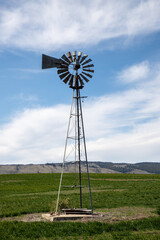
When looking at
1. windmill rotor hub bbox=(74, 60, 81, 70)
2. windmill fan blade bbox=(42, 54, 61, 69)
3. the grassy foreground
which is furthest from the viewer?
windmill rotor hub bbox=(74, 60, 81, 70)

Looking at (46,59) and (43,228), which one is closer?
(43,228)

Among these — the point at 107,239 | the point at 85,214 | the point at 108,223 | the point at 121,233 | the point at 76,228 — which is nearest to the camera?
the point at 107,239

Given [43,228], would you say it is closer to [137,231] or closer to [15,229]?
[15,229]

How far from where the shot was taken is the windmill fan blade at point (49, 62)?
61.8 feet

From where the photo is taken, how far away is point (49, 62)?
1906 cm

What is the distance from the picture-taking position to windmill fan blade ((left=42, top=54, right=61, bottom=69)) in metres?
18.8

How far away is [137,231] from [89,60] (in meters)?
11.8

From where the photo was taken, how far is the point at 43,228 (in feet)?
46.2

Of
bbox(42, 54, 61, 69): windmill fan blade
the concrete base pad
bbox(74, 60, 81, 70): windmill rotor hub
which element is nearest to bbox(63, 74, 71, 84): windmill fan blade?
bbox(74, 60, 81, 70): windmill rotor hub

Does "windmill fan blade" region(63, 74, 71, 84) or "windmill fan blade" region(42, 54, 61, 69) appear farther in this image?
"windmill fan blade" region(63, 74, 71, 84)

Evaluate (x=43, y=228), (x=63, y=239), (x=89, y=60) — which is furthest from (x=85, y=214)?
(x=89, y=60)

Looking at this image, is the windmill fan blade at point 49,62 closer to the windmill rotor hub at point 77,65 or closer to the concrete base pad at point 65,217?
the windmill rotor hub at point 77,65

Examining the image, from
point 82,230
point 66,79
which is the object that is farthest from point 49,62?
point 82,230

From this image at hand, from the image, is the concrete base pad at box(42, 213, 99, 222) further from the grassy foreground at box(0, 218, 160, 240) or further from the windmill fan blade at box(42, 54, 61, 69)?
the windmill fan blade at box(42, 54, 61, 69)
